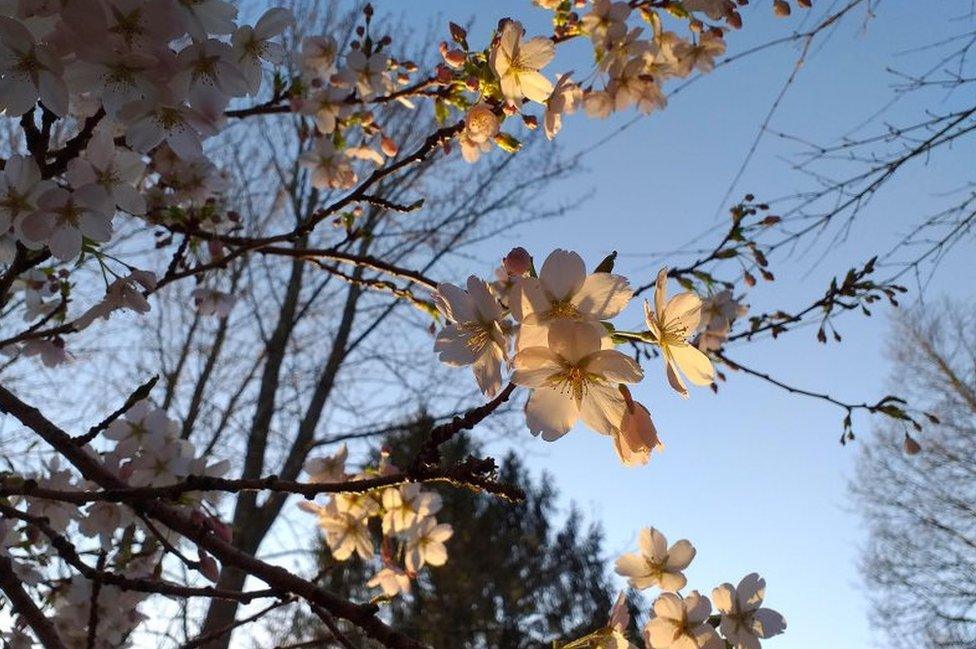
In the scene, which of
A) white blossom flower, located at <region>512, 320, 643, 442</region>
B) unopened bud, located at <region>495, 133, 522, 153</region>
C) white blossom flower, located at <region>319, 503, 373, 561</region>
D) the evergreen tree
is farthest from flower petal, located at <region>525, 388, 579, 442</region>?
the evergreen tree

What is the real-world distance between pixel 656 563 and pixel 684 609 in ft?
0.82

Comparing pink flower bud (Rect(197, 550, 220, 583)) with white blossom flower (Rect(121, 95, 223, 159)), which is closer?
white blossom flower (Rect(121, 95, 223, 159))

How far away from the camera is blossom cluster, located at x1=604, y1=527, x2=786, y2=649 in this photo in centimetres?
145

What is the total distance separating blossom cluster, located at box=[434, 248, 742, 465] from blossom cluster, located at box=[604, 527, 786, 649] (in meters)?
0.52

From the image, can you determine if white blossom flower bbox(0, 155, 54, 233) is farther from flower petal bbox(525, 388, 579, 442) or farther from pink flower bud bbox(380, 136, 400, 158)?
pink flower bud bbox(380, 136, 400, 158)

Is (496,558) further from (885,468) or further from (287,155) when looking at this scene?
(287,155)

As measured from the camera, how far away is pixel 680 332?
99 cm

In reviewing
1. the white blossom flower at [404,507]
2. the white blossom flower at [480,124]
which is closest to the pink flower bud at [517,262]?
the white blossom flower at [480,124]

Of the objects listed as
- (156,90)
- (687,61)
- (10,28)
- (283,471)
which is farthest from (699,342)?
(283,471)

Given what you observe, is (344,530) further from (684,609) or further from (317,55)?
(317,55)

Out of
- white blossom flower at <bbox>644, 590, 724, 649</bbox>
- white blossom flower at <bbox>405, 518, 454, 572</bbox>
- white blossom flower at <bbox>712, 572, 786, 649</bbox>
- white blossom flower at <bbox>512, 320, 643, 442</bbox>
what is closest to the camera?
white blossom flower at <bbox>512, 320, 643, 442</bbox>

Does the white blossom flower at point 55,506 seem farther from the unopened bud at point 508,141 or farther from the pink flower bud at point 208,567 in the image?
the unopened bud at point 508,141

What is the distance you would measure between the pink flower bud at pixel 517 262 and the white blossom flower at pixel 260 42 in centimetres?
67

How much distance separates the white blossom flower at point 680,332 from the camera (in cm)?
98
